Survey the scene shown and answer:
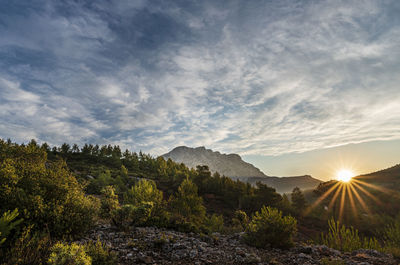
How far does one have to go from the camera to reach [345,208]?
A: 40.8 m

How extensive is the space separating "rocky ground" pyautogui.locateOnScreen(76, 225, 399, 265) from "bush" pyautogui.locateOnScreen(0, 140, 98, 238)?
0.92 metres

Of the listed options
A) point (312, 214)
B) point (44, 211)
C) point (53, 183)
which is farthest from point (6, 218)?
point (312, 214)

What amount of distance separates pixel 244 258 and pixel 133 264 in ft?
14.1

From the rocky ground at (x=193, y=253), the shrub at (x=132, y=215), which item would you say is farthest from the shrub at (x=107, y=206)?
the rocky ground at (x=193, y=253)

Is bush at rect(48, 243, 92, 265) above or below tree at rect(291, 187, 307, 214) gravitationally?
above

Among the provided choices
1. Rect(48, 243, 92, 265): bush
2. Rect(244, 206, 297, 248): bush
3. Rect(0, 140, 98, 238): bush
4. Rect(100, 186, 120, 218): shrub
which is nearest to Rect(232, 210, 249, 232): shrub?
Rect(244, 206, 297, 248): bush

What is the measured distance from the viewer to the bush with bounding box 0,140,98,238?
6.96 metres

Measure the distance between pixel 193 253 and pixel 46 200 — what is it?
20.1 feet

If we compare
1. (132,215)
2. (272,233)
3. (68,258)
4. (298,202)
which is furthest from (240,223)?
(298,202)

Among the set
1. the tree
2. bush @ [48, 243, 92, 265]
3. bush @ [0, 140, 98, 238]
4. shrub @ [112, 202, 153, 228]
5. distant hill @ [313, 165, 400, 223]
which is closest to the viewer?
bush @ [48, 243, 92, 265]

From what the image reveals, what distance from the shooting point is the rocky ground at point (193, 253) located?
282 inches

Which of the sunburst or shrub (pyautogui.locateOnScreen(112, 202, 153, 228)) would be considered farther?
the sunburst

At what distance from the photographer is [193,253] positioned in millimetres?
7594

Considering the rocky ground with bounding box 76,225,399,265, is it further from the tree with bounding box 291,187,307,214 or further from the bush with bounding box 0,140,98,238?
the tree with bounding box 291,187,307,214
